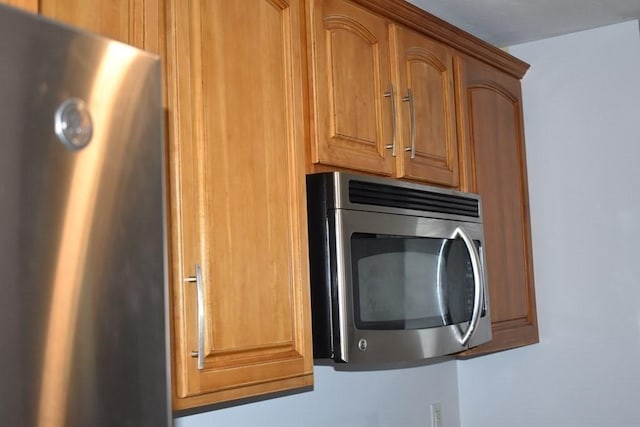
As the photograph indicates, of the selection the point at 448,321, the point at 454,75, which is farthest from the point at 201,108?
the point at 454,75

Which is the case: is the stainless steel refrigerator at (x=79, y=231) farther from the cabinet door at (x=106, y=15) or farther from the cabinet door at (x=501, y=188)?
the cabinet door at (x=501, y=188)

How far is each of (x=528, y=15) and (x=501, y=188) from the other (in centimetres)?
55

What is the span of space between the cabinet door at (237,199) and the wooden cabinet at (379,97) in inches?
3.4

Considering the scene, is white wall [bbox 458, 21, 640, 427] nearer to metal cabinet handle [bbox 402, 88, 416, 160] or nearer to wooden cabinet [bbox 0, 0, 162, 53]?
metal cabinet handle [bbox 402, 88, 416, 160]

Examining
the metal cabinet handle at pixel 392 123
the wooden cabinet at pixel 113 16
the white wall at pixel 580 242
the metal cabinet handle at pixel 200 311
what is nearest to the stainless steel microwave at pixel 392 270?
the metal cabinet handle at pixel 392 123

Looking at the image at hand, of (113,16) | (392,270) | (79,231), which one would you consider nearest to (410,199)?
(392,270)

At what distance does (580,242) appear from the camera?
2639mm

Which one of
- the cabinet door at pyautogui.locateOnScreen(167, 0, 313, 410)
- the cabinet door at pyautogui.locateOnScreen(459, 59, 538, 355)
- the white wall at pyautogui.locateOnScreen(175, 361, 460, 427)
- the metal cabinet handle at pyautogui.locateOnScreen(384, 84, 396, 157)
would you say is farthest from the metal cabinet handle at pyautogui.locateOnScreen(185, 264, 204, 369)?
the cabinet door at pyautogui.locateOnScreen(459, 59, 538, 355)

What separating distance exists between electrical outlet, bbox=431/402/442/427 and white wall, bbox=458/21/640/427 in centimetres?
17

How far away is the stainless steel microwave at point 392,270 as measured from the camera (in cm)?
165

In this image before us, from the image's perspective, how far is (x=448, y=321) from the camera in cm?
197

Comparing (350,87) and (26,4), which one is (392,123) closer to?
(350,87)

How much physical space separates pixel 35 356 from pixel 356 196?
1056mm

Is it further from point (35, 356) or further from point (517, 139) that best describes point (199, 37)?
point (517, 139)
